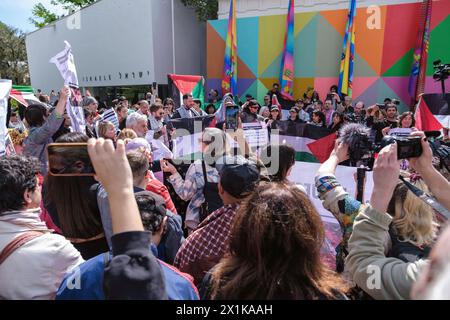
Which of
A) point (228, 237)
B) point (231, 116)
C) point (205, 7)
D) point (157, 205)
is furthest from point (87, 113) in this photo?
point (205, 7)

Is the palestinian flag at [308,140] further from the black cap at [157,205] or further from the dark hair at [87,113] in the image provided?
the dark hair at [87,113]

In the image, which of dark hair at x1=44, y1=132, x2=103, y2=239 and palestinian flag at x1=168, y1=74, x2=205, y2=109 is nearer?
dark hair at x1=44, y1=132, x2=103, y2=239

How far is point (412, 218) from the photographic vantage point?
152 centimetres

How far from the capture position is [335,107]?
9805mm

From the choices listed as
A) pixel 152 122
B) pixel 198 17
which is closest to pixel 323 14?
pixel 198 17

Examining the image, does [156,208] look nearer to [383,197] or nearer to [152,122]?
[383,197]

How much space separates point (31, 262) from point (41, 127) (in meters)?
2.49

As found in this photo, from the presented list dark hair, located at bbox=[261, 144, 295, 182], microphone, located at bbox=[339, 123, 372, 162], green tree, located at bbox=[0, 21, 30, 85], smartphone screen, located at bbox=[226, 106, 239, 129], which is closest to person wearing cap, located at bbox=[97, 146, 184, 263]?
dark hair, located at bbox=[261, 144, 295, 182]

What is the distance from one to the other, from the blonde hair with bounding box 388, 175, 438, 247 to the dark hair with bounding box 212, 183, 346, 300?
512 mm

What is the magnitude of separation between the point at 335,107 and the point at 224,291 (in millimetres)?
9429

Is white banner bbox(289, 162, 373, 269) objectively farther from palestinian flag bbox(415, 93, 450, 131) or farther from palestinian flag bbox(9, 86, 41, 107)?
palestinian flag bbox(9, 86, 41, 107)

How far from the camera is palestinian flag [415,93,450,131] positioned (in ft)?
14.0

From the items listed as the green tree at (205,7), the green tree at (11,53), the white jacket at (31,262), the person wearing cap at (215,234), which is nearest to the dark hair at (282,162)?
the person wearing cap at (215,234)

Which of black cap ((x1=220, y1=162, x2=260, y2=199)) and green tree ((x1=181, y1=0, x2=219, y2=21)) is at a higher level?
green tree ((x1=181, y1=0, x2=219, y2=21))
